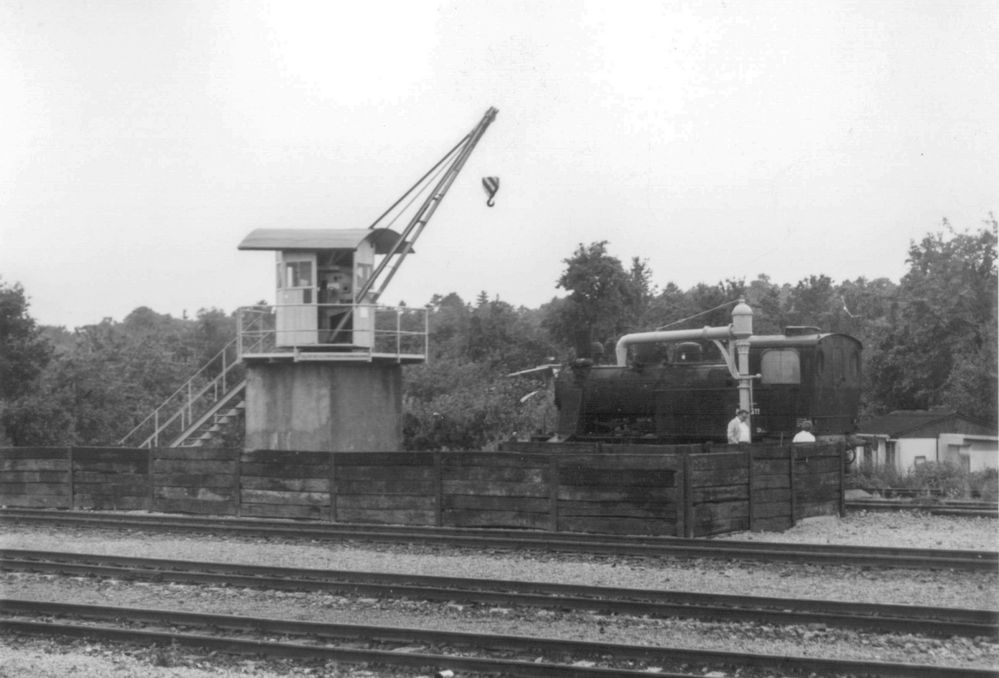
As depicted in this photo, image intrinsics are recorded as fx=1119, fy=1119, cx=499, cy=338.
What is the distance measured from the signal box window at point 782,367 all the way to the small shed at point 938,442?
27.1ft

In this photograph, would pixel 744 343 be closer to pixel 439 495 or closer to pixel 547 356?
pixel 439 495

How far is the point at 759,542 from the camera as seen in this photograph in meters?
13.8

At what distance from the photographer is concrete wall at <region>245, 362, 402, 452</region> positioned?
2712 centimetres

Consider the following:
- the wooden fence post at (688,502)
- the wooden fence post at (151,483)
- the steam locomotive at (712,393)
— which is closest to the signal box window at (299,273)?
the steam locomotive at (712,393)

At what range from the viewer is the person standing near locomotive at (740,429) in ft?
62.7

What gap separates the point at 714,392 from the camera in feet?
71.3

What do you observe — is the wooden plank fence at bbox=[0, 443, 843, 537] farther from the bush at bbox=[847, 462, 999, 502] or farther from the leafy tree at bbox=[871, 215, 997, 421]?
the leafy tree at bbox=[871, 215, 997, 421]

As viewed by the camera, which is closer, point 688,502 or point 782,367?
point 688,502

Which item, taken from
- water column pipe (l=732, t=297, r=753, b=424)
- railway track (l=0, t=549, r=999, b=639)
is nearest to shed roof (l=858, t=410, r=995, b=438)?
water column pipe (l=732, t=297, r=753, b=424)

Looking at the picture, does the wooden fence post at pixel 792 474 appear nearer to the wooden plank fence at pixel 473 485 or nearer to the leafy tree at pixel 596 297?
the wooden plank fence at pixel 473 485

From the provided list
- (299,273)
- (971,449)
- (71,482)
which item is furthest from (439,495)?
(971,449)

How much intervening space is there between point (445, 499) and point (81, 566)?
5.33 meters

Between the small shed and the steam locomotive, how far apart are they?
737 cm

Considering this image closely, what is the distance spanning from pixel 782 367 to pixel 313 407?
37.6ft
